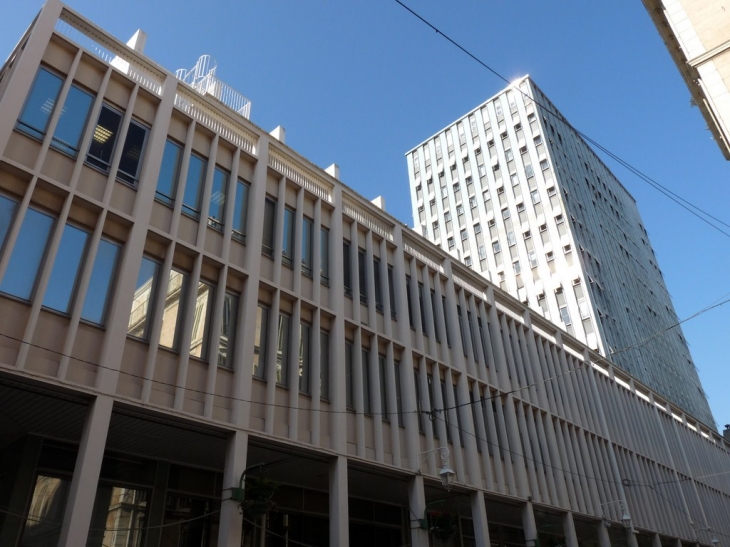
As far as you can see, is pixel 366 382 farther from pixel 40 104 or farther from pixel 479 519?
pixel 40 104

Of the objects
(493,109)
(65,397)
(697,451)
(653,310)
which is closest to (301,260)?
(65,397)

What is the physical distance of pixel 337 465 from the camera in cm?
1507

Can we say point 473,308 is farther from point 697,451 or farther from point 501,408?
point 697,451

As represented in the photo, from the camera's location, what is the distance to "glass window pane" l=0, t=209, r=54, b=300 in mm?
11320

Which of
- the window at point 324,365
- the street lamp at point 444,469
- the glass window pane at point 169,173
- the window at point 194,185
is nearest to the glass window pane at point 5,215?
the glass window pane at point 169,173

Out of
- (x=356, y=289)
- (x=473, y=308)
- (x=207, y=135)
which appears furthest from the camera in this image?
A: (x=473, y=308)

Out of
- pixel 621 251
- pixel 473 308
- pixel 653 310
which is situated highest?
pixel 621 251

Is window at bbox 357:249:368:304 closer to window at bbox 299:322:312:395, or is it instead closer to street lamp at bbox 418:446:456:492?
window at bbox 299:322:312:395

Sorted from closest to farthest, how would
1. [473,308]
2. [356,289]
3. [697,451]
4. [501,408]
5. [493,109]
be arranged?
[356,289], [501,408], [473,308], [697,451], [493,109]

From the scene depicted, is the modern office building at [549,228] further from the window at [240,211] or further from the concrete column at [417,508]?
A: the window at [240,211]

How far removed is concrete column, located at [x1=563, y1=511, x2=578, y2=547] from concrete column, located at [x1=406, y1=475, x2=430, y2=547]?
883 centimetres

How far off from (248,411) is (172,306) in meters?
3.03

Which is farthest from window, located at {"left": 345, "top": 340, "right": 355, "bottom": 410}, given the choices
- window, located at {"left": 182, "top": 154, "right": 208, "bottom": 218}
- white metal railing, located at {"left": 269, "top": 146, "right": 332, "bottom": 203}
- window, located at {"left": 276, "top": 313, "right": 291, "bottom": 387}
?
window, located at {"left": 182, "top": 154, "right": 208, "bottom": 218}

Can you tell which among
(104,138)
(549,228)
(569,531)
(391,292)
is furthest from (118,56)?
(549,228)
